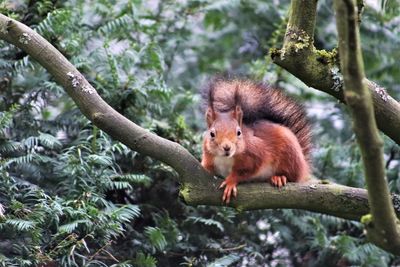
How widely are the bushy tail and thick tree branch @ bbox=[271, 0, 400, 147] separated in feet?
2.33

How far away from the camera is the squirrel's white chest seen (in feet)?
10.8

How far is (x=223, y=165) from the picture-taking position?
3.31 m

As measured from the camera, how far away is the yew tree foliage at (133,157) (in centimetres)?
318

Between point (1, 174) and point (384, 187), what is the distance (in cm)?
175

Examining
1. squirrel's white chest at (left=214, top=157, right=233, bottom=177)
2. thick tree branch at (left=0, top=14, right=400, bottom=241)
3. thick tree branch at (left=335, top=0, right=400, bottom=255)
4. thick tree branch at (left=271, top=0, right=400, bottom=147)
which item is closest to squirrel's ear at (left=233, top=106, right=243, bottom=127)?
squirrel's white chest at (left=214, top=157, right=233, bottom=177)

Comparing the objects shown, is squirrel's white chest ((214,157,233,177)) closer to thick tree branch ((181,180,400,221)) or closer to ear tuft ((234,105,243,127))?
ear tuft ((234,105,243,127))

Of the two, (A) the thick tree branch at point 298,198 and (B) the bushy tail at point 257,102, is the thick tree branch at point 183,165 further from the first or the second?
(B) the bushy tail at point 257,102

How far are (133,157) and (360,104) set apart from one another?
6.78 feet

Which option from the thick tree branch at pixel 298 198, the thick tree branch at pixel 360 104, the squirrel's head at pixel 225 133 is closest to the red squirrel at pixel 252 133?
the squirrel's head at pixel 225 133

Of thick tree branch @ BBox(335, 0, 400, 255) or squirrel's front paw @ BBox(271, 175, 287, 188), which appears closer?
thick tree branch @ BBox(335, 0, 400, 255)

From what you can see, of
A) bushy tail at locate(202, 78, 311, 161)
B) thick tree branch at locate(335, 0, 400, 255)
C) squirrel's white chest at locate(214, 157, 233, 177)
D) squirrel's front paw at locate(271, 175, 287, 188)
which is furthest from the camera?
bushy tail at locate(202, 78, 311, 161)

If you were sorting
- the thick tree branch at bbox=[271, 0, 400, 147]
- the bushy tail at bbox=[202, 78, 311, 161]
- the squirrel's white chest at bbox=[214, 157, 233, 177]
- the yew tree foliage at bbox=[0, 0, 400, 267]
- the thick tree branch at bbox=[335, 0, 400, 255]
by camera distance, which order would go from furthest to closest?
the bushy tail at bbox=[202, 78, 311, 161] → the squirrel's white chest at bbox=[214, 157, 233, 177] → the yew tree foliage at bbox=[0, 0, 400, 267] → the thick tree branch at bbox=[271, 0, 400, 147] → the thick tree branch at bbox=[335, 0, 400, 255]

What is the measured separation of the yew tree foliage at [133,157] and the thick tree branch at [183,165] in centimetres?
47

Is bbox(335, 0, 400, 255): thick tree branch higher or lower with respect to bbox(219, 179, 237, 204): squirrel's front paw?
higher
